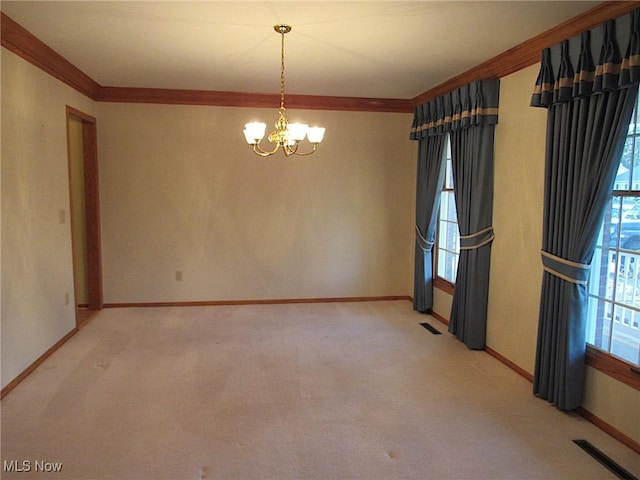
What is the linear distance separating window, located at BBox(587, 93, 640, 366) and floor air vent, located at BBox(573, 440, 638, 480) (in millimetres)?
552

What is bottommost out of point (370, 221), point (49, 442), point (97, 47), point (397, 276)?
point (49, 442)

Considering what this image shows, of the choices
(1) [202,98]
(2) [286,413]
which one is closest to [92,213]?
(1) [202,98]

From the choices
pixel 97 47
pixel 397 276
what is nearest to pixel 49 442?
pixel 97 47

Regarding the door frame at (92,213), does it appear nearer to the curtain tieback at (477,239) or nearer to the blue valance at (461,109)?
the blue valance at (461,109)

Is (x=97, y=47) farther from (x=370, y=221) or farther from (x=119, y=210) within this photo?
(x=370, y=221)

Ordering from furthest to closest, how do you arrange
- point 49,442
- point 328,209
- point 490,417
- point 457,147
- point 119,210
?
point 328,209 → point 119,210 → point 457,147 → point 490,417 → point 49,442

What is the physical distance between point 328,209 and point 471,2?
11.1ft

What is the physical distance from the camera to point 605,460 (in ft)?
8.27

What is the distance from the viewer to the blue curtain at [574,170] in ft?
8.49

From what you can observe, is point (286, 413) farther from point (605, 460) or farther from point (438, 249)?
point (438, 249)

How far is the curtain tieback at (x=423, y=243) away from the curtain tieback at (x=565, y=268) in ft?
6.93

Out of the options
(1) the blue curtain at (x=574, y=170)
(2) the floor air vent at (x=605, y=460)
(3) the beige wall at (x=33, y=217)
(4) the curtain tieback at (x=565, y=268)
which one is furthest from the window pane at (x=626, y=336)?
(3) the beige wall at (x=33, y=217)

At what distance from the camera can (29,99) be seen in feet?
11.7

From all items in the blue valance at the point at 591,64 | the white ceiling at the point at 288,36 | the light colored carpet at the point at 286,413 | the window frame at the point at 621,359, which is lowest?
the light colored carpet at the point at 286,413
